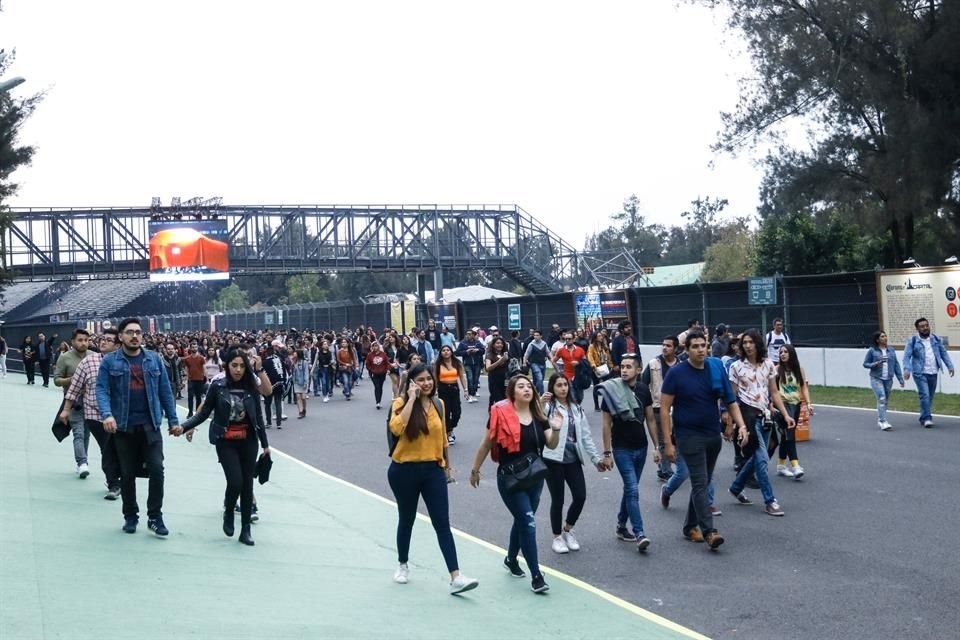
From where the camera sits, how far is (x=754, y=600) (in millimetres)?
7703

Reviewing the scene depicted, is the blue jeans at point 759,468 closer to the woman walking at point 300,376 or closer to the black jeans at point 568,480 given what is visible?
the black jeans at point 568,480

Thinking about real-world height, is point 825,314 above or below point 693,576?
above

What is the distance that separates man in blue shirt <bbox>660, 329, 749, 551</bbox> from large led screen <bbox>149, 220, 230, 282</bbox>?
56.6 meters

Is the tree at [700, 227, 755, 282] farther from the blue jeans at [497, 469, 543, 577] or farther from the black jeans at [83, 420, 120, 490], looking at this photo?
the blue jeans at [497, 469, 543, 577]

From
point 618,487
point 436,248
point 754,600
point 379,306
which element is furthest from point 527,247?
point 754,600

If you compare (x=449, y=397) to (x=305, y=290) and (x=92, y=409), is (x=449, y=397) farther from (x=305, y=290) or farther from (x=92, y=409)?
(x=305, y=290)

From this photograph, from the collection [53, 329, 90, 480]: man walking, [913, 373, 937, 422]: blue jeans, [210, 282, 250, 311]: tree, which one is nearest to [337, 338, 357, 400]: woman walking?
[53, 329, 90, 480]: man walking

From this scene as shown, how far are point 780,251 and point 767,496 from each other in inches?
1500

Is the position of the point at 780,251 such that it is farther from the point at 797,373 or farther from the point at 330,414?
the point at 797,373

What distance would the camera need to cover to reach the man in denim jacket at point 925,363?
16359mm

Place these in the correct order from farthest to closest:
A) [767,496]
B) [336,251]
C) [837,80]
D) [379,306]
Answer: [336,251] → [379,306] → [837,80] → [767,496]

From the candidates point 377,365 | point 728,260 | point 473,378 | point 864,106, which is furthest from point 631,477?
point 728,260

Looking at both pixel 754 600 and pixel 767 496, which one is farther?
pixel 767 496

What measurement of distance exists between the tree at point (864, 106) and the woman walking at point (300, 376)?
17.1m
